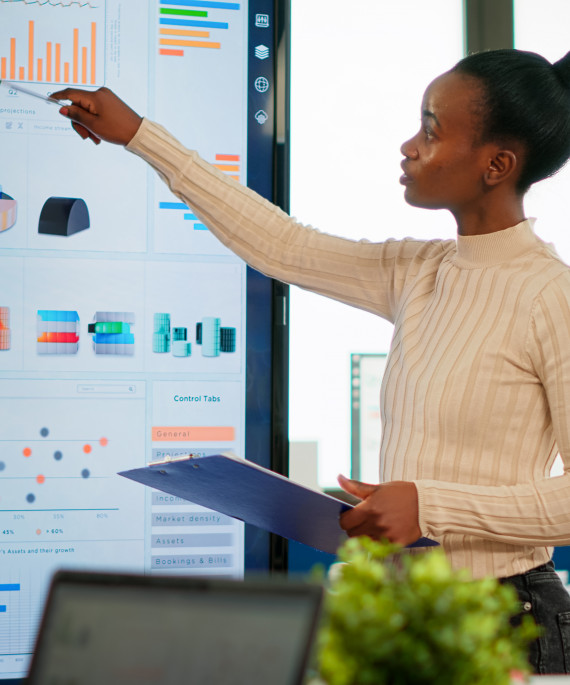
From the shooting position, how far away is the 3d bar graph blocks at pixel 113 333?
1.98m

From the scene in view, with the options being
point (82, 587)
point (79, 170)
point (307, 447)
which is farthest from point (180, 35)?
point (82, 587)

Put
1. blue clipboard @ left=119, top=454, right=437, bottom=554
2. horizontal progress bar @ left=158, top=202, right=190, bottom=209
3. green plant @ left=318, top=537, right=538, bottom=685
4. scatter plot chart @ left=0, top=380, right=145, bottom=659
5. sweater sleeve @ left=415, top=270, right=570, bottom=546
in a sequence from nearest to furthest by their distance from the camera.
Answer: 1. green plant @ left=318, top=537, right=538, bottom=685
2. blue clipboard @ left=119, top=454, right=437, bottom=554
3. sweater sleeve @ left=415, top=270, right=570, bottom=546
4. scatter plot chart @ left=0, top=380, right=145, bottom=659
5. horizontal progress bar @ left=158, top=202, right=190, bottom=209

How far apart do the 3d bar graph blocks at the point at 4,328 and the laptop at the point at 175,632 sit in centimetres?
146

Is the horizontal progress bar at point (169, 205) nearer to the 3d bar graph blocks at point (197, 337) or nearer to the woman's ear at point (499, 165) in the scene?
the 3d bar graph blocks at point (197, 337)

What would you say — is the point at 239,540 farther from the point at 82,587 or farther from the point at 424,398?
the point at 82,587

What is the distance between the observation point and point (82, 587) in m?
0.57

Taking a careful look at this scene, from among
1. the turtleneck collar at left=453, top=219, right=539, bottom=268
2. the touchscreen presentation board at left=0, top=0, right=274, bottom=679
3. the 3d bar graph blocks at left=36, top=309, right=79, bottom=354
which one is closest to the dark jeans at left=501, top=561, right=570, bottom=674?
the turtleneck collar at left=453, top=219, right=539, bottom=268

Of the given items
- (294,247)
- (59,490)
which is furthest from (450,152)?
(59,490)

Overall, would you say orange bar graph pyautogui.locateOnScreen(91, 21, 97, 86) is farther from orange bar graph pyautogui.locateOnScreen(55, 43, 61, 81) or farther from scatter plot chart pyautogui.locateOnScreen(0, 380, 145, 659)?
scatter plot chart pyautogui.locateOnScreen(0, 380, 145, 659)

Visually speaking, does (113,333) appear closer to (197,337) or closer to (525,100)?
(197,337)

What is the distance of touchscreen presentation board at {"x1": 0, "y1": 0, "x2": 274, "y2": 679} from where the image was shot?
1.93 m

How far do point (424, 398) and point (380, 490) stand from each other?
21cm

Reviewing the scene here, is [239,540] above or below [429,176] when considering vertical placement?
below

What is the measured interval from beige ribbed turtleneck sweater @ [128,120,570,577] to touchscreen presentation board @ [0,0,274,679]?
1.80 feet
